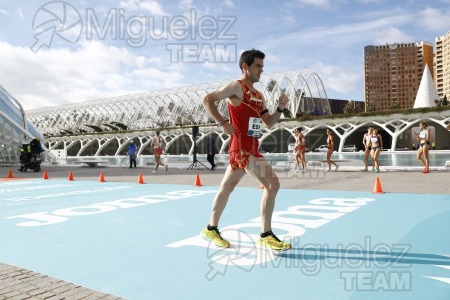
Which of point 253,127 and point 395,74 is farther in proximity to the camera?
point 395,74

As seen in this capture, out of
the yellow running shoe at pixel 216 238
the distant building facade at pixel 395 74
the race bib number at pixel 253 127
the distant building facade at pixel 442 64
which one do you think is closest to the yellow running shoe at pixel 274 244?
the yellow running shoe at pixel 216 238

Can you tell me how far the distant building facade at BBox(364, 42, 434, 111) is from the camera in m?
147

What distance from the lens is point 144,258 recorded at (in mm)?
3848

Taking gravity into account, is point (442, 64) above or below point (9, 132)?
above

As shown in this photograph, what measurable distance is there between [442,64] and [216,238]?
161 m

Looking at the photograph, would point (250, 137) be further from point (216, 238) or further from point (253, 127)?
point (216, 238)

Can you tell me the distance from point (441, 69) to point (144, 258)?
16580 centimetres

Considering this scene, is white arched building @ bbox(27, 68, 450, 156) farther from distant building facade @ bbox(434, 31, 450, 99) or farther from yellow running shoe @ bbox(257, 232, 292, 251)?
distant building facade @ bbox(434, 31, 450, 99)

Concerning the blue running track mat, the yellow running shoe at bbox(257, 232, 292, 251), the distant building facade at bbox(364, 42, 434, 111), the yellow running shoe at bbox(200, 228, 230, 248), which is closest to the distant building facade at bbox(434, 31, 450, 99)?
the distant building facade at bbox(364, 42, 434, 111)

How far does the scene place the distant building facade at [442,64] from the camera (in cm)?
13550

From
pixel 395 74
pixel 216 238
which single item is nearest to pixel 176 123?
pixel 216 238

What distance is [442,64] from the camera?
5581 inches

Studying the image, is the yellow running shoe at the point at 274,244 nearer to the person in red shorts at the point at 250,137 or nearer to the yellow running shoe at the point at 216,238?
the person in red shorts at the point at 250,137

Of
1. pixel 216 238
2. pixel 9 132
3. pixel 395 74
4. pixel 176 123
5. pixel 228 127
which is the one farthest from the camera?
pixel 395 74
